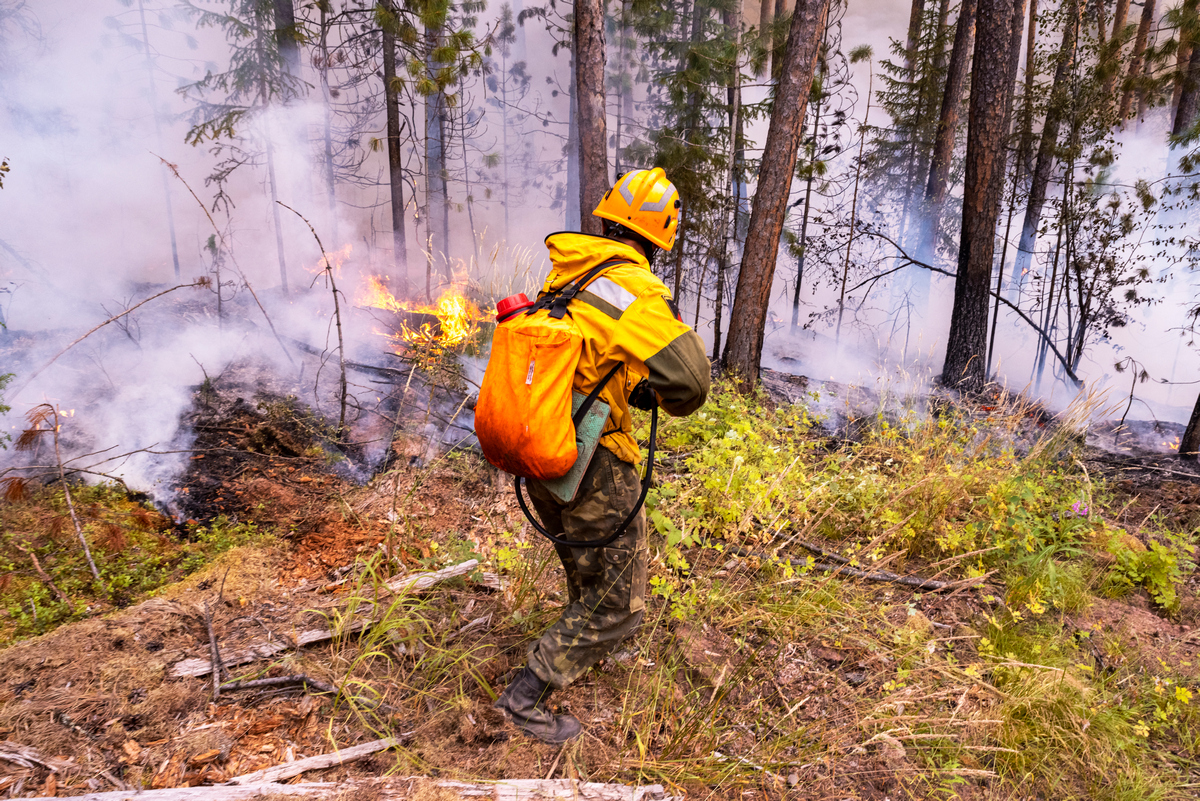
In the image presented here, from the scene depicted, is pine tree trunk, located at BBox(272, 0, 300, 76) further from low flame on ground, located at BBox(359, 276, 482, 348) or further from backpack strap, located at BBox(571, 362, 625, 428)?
backpack strap, located at BBox(571, 362, 625, 428)

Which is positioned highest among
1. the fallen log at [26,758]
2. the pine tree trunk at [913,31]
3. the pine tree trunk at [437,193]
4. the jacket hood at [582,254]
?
the pine tree trunk at [913,31]

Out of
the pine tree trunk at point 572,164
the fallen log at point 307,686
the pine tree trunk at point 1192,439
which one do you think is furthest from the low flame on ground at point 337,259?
the pine tree trunk at point 1192,439

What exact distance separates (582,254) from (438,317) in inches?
257

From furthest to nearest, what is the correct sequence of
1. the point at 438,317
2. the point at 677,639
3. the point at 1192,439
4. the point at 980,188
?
the point at 438,317 → the point at 980,188 → the point at 1192,439 → the point at 677,639

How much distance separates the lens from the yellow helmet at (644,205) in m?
2.10

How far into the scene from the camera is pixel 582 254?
2.05 meters

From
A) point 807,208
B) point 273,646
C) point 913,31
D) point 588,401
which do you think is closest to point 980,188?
point 807,208

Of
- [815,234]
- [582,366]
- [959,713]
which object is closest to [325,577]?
[582,366]

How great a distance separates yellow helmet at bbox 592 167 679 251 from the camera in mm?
2102

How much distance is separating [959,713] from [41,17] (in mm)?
12370

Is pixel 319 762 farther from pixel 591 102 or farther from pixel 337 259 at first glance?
pixel 337 259

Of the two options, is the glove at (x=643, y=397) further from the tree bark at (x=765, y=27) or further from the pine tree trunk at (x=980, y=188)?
the tree bark at (x=765, y=27)

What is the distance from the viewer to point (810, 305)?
A: 45.5ft

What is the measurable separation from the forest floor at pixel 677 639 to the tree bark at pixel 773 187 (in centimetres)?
238
